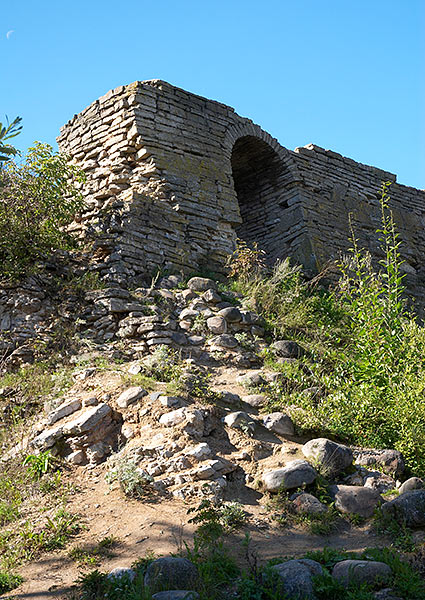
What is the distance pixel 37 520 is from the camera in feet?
12.6

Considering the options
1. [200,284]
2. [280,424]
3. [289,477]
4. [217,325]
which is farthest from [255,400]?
[200,284]

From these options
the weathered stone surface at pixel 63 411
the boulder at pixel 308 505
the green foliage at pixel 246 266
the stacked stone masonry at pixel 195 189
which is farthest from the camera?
the green foliage at pixel 246 266

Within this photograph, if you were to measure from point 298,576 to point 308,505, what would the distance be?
1.01 metres

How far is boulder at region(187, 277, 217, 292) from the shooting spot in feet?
23.2

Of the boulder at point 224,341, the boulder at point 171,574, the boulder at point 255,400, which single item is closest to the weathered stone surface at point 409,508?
the boulder at point 171,574

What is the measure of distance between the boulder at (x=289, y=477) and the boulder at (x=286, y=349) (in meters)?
2.18

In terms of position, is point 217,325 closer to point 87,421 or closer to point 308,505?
point 87,421

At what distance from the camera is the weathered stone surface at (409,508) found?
3.59m

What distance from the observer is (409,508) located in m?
3.63

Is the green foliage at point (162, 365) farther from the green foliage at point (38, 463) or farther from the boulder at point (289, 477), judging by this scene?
the boulder at point (289, 477)

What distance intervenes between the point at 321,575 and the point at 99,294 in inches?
172

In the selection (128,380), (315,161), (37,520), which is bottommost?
(37,520)

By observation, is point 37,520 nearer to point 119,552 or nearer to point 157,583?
point 119,552

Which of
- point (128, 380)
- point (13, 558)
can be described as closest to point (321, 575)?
point (13, 558)
